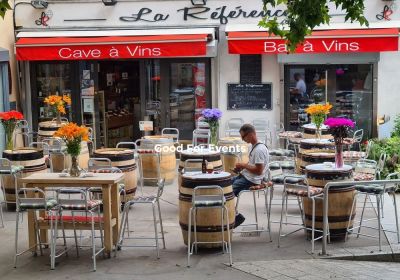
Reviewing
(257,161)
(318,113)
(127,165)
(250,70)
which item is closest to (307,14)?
(257,161)

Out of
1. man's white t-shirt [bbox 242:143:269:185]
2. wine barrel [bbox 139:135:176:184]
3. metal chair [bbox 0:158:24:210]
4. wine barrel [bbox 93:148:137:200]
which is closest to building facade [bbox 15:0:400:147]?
wine barrel [bbox 139:135:176:184]

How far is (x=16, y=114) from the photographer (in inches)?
478

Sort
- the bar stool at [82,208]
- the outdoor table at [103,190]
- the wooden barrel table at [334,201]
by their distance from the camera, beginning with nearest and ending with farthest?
the bar stool at [82,208], the outdoor table at [103,190], the wooden barrel table at [334,201]

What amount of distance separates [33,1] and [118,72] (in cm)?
278

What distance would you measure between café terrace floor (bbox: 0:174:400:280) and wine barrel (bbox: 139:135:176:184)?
3350 mm

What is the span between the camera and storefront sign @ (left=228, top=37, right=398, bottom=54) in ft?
51.1

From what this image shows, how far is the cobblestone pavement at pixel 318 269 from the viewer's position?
296 inches

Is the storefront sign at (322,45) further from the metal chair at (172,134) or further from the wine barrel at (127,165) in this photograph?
the wine barrel at (127,165)

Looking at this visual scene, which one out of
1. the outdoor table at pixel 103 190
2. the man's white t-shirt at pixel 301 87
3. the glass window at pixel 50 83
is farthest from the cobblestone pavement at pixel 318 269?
the glass window at pixel 50 83

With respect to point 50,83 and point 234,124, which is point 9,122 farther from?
point 234,124

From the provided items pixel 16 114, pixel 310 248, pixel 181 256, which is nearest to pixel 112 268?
pixel 181 256

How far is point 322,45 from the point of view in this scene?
15.9m

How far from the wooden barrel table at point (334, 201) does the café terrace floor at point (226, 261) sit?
243 millimetres

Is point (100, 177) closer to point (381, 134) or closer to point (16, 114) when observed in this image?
point (16, 114)
